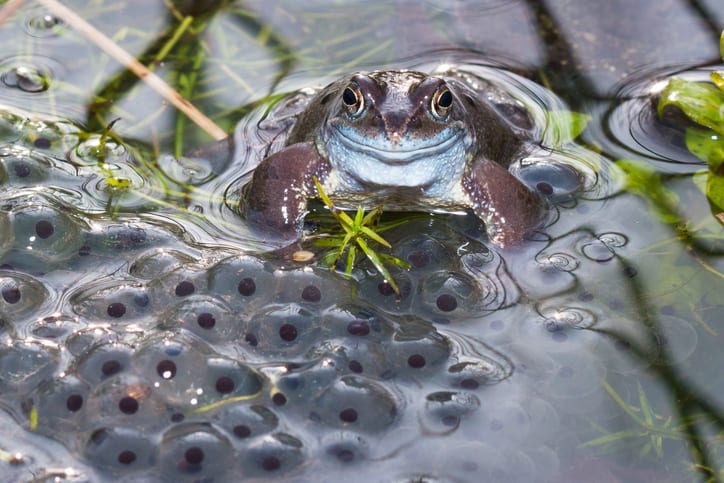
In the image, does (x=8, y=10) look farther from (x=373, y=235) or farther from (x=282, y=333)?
(x=282, y=333)

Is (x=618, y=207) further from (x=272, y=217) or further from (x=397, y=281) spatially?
(x=272, y=217)

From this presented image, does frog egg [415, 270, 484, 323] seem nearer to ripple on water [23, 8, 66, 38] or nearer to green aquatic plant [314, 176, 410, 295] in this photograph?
green aquatic plant [314, 176, 410, 295]

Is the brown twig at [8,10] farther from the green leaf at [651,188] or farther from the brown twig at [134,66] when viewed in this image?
the green leaf at [651,188]

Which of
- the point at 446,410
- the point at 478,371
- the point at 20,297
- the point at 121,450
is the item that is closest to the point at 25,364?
the point at 20,297

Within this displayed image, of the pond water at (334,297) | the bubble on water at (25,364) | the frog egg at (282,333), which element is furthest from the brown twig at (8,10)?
the frog egg at (282,333)

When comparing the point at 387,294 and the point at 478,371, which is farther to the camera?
the point at 387,294

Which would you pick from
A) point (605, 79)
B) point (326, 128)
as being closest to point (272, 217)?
point (326, 128)

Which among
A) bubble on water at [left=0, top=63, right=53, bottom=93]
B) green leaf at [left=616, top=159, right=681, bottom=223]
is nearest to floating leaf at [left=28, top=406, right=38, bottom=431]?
bubble on water at [left=0, top=63, right=53, bottom=93]
